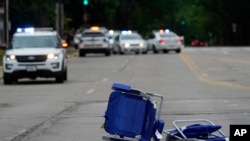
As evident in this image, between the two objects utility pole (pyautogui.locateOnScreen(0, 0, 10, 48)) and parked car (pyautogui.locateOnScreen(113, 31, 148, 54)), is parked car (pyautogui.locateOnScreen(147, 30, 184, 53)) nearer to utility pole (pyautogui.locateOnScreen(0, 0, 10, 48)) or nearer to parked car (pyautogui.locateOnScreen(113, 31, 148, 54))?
parked car (pyautogui.locateOnScreen(113, 31, 148, 54))

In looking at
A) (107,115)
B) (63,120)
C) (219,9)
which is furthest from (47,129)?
(219,9)

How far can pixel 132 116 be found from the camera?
32.2 feet

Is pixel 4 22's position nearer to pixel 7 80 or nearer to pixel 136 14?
pixel 7 80

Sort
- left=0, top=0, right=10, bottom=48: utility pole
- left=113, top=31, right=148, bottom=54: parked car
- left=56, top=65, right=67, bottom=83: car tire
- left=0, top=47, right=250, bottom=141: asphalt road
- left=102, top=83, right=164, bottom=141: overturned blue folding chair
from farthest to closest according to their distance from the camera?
left=113, top=31, right=148, bottom=54: parked car
left=0, top=0, right=10, bottom=48: utility pole
left=56, top=65, right=67, bottom=83: car tire
left=0, top=47, right=250, bottom=141: asphalt road
left=102, top=83, right=164, bottom=141: overturned blue folding chair

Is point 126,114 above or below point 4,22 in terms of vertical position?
above

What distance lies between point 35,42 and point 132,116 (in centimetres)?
1830

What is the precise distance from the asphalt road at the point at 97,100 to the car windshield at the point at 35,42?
1373 millimetres

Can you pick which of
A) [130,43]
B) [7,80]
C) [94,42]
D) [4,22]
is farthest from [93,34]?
[7,80]

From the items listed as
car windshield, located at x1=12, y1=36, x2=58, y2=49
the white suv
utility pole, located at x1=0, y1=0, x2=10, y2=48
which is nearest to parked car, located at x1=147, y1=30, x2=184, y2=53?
utility pole, located at x1=0, y1=0, x2=10, y2=48

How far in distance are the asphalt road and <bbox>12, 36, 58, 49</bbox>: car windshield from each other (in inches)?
54.1

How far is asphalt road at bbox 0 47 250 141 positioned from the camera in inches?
562

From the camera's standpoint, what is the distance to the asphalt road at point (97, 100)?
1428cm

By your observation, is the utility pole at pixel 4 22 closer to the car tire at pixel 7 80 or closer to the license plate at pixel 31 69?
the car tire at pixel 7 80

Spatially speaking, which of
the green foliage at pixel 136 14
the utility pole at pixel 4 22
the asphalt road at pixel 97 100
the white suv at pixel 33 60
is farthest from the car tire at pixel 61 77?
the green foliage at pixel 136 14
